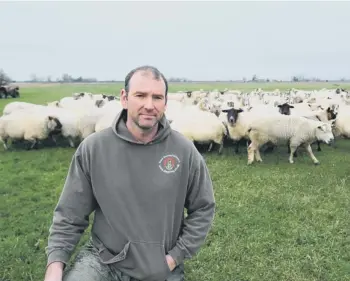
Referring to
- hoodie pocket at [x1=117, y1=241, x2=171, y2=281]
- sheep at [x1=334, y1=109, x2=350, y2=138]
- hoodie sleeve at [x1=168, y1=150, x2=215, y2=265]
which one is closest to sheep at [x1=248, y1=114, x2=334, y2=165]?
sheep at [x1=334, y1=109, x2=350, y2=138]

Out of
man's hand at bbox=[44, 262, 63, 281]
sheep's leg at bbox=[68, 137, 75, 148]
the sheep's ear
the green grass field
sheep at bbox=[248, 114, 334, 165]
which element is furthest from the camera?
sheep's leg at bbox=[68, 137, 75, 148]

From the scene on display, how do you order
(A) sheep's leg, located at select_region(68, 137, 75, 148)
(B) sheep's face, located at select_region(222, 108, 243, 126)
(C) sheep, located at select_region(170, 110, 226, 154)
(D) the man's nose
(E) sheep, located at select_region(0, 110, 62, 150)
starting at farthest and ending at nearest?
1. (A) sheep's leg, located at select_region(68, 137, 75, 148)
2. (E) sheep, located at select_region(0, 110, 62, 150)
3. (B) sheep's face, located at select_region(222, 108, 243, 126)
4. (C) sheep, located at select_region(170, 110, 226, 154)
5. (D) the man's nose

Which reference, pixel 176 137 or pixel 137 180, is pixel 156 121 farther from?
pixel 137 180

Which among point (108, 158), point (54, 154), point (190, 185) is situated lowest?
point (54, 154)

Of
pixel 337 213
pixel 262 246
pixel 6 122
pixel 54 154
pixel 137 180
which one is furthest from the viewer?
pixel 6 122

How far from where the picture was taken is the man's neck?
285 cm

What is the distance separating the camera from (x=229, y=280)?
5051 mm

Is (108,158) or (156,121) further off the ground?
(156,121)

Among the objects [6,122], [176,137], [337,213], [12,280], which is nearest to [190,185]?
[176,137]

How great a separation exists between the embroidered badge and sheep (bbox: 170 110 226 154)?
950 cm

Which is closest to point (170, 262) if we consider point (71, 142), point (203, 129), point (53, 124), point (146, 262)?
point (146, 262)

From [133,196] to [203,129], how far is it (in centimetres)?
996

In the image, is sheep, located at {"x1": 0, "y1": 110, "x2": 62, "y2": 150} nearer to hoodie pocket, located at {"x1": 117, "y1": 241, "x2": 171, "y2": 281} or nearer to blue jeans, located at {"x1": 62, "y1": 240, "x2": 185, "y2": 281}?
blue jeans, located at {"x1": 62, "y1": 240, "x2": 185, "y2": 281}

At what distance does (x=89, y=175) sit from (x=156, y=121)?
0.55 metres
